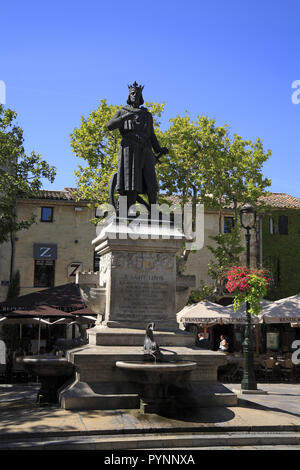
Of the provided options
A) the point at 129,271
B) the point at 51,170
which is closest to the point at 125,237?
the point at 129,271

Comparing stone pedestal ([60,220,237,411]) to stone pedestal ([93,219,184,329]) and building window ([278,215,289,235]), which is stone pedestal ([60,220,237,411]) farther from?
building window ([278,215,289,235])

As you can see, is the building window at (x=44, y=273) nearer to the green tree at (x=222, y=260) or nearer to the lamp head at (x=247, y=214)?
the green tree at (x=222, y=260)

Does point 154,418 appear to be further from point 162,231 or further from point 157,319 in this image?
point 162,231

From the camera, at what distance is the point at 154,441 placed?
6.41 metres

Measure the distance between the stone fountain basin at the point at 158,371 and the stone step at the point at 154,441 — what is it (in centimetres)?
98

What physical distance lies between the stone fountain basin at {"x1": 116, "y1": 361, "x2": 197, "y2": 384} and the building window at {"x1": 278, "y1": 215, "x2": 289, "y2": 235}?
29484 mm

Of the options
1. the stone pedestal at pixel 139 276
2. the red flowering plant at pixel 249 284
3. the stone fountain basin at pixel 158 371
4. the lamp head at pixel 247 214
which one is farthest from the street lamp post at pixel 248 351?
the stone fountain basin at pixel 158 371

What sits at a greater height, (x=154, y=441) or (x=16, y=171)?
A: (x=16, y=171)

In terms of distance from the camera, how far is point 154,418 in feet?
24.0

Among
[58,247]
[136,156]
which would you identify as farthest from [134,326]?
[58,247]

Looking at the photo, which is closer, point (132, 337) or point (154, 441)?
point (154, 441)

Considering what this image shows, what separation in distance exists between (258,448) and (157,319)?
3.53 metres

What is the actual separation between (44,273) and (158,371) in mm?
25358

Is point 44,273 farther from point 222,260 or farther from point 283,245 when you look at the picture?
point 283,245
